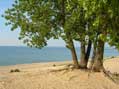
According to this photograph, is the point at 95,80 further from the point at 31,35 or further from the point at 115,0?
the point at 115,0

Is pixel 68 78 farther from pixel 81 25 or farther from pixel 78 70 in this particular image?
pixel 81 25

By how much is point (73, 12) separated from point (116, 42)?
4593 mm

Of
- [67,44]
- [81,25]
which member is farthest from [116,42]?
[67,44]

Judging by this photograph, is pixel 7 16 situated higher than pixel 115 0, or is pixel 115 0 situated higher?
pixel 115 0

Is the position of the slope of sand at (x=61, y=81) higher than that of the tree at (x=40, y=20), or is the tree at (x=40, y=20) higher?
the tree at (x=40, y=20)

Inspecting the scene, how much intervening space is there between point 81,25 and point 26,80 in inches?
191

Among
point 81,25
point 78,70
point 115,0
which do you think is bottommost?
point 78,70

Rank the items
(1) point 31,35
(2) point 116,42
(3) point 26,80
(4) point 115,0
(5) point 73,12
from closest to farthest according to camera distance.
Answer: (4) point 115,0
(2) point 116,42
(5) point 73,12
(3) point 26,80
(1) point 31,35

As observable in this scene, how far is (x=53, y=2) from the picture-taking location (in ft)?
85.0

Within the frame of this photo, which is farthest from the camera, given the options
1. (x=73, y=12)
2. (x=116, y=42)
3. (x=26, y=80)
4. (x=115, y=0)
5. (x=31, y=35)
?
(x=31, y=35)

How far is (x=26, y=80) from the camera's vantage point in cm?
2531

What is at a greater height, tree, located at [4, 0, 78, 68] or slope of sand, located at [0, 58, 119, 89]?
tree, located at [4, 0, 78, 68]

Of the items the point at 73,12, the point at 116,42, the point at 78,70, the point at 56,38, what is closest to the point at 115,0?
the point at 116,42

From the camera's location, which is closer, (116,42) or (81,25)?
(116,42)
